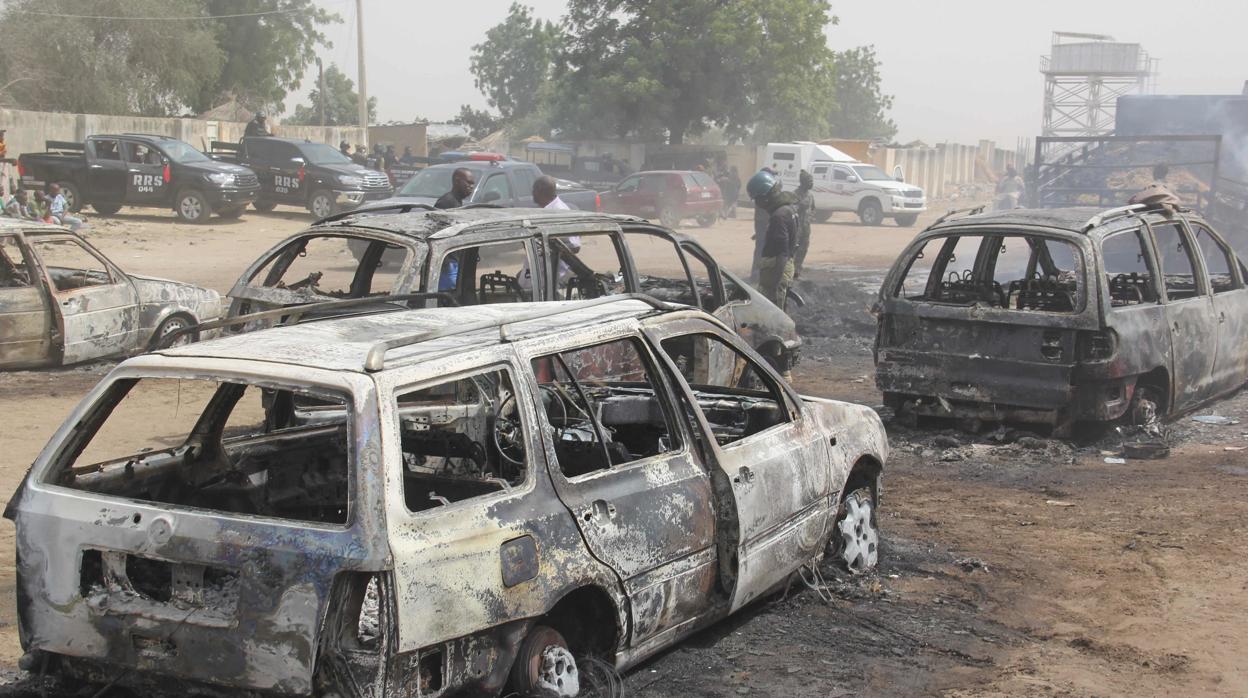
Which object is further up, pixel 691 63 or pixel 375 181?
pixel 691 63

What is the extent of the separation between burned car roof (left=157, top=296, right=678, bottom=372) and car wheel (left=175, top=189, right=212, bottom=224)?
72.5ft

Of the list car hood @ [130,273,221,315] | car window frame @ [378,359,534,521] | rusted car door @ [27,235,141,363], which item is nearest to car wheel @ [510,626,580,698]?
car window frame @ [378,359,534,521]

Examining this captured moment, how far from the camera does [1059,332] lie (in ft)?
Result: 28.2

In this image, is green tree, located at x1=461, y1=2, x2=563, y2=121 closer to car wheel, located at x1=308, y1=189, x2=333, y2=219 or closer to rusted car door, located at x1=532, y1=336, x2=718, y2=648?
car wheel, located at x1=308, y1=189, x2=333, y2=219

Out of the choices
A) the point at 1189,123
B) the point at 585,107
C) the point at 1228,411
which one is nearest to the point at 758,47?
the point at 585,107

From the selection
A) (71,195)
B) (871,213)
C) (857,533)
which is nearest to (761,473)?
(857,533)

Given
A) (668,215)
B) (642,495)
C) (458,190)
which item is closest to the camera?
(642,495)

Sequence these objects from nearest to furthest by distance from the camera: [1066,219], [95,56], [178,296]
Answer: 1. [1066,219]
2. [178,296]
3. [95,56]

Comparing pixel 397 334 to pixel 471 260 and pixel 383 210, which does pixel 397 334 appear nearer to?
pixel 471 260

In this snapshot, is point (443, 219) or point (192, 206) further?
point (192, 206)

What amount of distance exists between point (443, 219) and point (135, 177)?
19455 mm

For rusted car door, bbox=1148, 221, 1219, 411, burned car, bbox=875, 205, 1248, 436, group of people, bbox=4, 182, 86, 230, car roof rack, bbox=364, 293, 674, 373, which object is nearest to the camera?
car roof rack, bbox=364, 293, 674, 373

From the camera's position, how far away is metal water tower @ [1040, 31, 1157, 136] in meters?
62.4

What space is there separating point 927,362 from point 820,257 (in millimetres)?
17572
